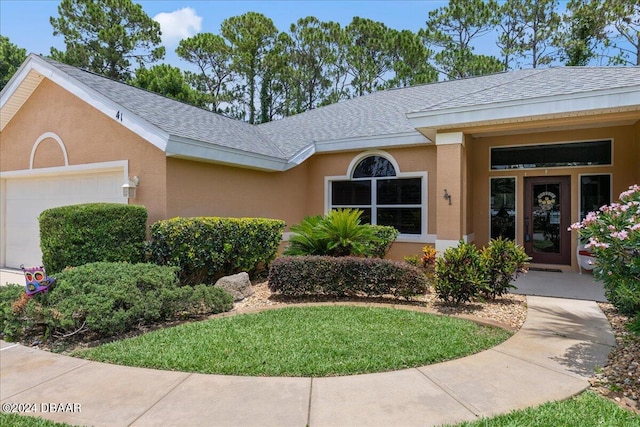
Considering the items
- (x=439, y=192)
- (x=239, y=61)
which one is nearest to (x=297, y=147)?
(x=439, y=192)

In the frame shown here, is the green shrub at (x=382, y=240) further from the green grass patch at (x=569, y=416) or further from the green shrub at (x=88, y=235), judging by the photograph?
the green grass patch at (x=569, y=416)

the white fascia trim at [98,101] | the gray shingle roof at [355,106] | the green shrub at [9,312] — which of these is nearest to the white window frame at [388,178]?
the gray shingle roof at [355,106]

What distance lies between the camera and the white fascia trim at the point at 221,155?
27.4 ft

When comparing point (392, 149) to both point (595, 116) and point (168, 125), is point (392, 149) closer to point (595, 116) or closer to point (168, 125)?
point (595, 116)

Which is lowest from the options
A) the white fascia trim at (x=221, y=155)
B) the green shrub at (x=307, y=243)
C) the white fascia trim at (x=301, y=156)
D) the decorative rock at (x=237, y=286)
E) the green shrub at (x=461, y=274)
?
the decorative rock at (x=237, y=286)

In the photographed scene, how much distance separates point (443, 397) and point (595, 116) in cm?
723

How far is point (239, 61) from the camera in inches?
1121

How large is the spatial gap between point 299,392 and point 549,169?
999 centimetres

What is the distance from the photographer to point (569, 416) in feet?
10.8

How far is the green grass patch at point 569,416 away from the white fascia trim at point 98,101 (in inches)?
302

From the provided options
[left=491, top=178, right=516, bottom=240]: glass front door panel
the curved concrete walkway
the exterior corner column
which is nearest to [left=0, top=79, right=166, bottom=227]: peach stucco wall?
the curved concrete walkway

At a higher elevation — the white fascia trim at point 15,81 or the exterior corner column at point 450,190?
the white fascia trim at point 15,81

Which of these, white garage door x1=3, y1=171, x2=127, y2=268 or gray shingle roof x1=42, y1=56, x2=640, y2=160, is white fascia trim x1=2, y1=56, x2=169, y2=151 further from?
white garage door x1=3, y1=171, x2=127, y2=268

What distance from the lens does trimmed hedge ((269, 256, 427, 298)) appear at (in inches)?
282
